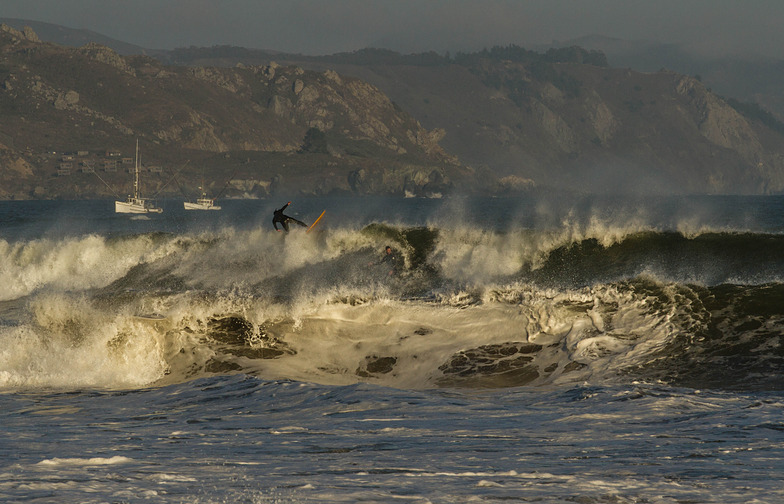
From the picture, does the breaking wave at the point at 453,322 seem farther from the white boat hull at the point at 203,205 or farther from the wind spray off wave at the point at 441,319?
the white boat hull at the point at 203,205

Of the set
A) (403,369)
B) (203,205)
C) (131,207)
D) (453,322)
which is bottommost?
(403,369)

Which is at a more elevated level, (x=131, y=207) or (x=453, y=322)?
(x=131, y=207)

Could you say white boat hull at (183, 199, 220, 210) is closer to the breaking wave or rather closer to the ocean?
the ocean

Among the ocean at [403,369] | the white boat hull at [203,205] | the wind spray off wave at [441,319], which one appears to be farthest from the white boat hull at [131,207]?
the wind spray off wave at [441,319]

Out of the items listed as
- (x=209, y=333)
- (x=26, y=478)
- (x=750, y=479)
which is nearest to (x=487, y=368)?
(x=209, y=333)

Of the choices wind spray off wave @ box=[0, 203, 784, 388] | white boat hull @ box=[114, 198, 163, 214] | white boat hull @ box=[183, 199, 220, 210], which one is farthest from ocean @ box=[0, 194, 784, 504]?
white boat hull @ box=[183, 199, 220, 210]

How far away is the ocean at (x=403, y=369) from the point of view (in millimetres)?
8703

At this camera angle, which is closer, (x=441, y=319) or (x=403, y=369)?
(x=403, y=369)

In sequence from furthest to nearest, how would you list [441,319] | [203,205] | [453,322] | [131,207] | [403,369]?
[203,205] → [131,207] → [441,319] → [453,322] → [403,369]

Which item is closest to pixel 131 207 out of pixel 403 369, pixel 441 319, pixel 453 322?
pixel 441 319

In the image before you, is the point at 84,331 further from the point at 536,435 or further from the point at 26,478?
the point at 536,435

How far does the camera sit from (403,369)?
16906 millimetres

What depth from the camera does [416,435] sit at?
10617mm

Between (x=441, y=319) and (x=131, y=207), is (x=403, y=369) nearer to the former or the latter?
(x=441, y=319)
